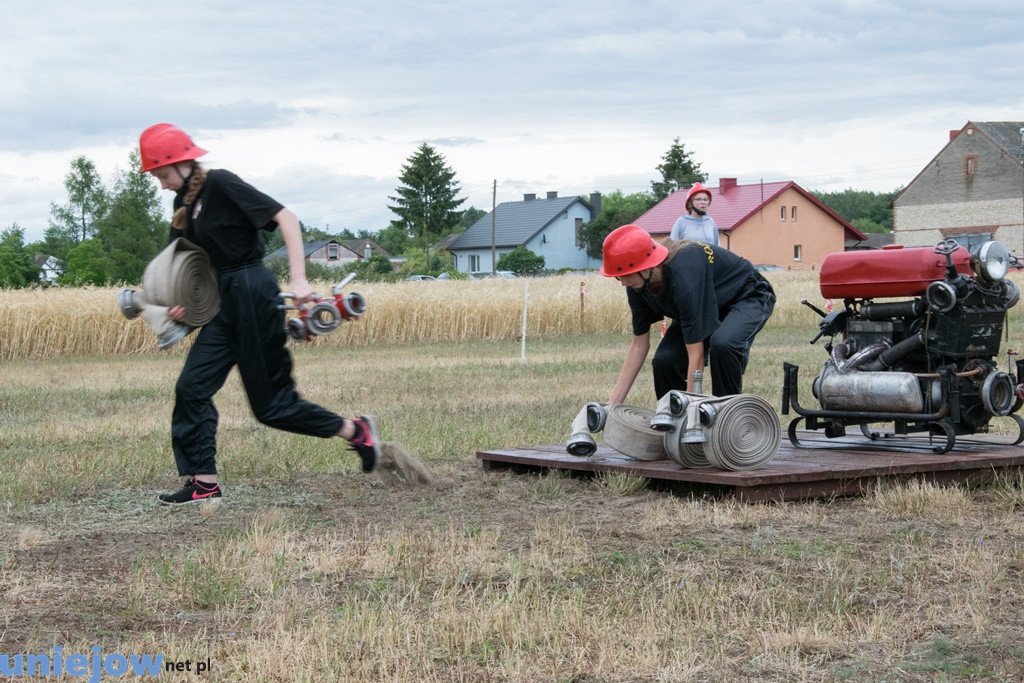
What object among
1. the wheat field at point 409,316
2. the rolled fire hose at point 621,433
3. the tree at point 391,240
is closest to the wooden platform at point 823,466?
the rolled fire hose at point 621,433

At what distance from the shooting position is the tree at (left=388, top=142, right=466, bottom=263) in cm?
10300

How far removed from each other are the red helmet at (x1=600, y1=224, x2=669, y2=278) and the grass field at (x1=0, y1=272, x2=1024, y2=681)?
1.22 m

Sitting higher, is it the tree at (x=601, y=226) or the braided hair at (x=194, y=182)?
the tree at (x=601, y=226)

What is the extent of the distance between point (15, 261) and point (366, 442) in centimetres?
8127

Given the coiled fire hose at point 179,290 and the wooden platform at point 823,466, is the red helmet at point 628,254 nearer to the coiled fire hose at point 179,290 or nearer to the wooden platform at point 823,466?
the wooden platform at point 823,466

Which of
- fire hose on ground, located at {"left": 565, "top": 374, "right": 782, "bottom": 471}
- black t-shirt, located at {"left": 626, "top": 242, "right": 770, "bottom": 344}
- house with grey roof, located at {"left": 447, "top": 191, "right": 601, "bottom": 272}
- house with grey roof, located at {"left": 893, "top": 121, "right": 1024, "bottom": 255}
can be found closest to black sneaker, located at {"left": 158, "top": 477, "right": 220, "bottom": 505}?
fire hose on ground, located at {"left": 565, "top": 374, "right": 782, "bottom": 471}

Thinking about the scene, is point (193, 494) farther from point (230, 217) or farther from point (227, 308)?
point (230, 217)

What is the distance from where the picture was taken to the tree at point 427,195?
103m

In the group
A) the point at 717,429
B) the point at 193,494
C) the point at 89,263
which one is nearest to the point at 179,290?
the point at 193,494

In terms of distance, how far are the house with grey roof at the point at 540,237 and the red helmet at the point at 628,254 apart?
288 feet

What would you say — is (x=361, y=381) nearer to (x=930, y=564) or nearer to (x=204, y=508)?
(x=204, y=508)

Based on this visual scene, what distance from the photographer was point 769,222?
72.4 m

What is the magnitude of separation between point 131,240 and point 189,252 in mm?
84268

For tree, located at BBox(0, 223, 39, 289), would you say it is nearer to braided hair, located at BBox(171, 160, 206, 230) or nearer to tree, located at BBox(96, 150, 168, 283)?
tree, located at BBox(96, 150, 168, 283)
